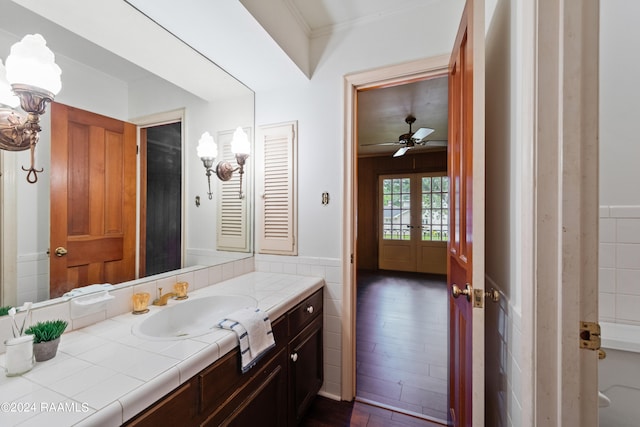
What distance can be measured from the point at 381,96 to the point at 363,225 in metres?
3.44

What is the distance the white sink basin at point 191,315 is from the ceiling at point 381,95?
183 centimetres

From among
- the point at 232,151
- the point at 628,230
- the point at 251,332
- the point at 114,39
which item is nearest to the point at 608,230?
the point at 628,230

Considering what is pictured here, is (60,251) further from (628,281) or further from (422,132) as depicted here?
(422,132)

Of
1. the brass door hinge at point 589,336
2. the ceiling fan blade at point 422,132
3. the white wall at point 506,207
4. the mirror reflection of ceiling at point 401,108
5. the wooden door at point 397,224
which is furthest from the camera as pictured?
the wooden door at point 397,224

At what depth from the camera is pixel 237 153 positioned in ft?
6.07

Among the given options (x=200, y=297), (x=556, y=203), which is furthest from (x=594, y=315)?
(x=200, y=297)

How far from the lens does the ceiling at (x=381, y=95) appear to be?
1.63m

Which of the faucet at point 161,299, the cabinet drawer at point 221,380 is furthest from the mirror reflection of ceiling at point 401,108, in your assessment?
the cabinet drawer at point 221,380

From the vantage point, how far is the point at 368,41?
1.73 meters

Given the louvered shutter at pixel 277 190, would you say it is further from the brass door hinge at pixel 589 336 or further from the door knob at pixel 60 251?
the brass door hinge at pixel 589 336

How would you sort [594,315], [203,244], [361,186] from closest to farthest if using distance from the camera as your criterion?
1. [594,315]
2. [203,244]
3. [361,186]

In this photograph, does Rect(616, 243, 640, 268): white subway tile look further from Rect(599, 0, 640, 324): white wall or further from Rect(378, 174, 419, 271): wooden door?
Rect(378, 174, 419, 271): wooden door

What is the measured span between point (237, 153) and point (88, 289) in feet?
3.77

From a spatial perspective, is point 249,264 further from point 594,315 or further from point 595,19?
→ point 595,19
